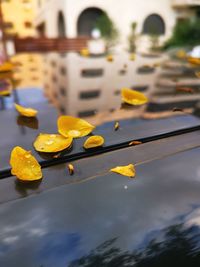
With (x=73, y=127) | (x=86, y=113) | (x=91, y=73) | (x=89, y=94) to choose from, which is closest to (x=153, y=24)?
(x=91, y=73)

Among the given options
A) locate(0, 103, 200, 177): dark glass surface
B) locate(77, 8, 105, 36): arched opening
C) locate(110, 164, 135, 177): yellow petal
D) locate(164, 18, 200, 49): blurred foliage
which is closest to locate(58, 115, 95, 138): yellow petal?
locate(0, 103, 200, 177): dark glass surface

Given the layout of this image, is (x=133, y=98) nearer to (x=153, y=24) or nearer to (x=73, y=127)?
(x=73, y=127)

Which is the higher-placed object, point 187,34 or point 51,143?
point 187,34

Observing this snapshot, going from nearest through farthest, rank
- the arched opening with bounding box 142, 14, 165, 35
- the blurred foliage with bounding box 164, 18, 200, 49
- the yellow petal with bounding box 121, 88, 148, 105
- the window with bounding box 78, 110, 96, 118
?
the window with bounding box 78, 110, 96, 118
the yellow petal with bounding box 121, 88, 148, 105
the blurred foliage with bounding box 164, 18, 200, 49
the arched opening with bounding box 142, 14, 165, 35

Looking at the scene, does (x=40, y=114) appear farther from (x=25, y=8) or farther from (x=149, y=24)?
(x=25, y=8)

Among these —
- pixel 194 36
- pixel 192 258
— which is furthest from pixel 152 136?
pixel 194 36

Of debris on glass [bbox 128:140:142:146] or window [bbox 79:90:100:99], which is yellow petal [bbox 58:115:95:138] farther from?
window [bbox 79:90:100:99]
